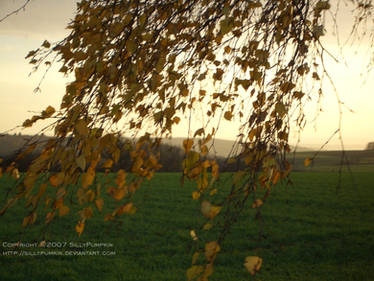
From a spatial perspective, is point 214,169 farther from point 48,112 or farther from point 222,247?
point 222,247

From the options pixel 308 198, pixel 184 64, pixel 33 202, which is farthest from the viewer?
pixel 308 198

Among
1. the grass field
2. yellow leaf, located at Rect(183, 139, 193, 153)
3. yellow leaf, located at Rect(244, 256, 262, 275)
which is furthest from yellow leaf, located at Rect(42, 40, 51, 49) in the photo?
yellow leaf, located at Rect(244, 256, 262, 275)

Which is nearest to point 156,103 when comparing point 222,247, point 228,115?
point 228,115

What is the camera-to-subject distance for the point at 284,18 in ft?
11.3

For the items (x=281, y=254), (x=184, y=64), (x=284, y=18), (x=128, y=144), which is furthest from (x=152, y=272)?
(x=284, y=18)

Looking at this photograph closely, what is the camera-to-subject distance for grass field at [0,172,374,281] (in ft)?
19.6

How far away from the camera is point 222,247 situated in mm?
7336

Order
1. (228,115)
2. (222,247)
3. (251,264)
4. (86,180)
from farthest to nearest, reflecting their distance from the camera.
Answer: (222,247) < (228,115) < (86,180) < (251,264)

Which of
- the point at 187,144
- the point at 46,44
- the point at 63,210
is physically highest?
the point at 46,44

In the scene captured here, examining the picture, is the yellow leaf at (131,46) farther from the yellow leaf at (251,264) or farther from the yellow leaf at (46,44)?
the yellow leaf at (251,264)

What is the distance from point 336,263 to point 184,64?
559 centimetres

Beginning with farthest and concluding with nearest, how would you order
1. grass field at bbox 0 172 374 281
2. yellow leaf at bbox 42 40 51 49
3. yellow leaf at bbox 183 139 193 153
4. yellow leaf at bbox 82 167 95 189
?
grass field at bbox 0 172 374 281
yellow leaf at bbox 42 40 51 49
yellow leaf at bbox 183 139 193 153
yellow leaf at bbox 82 167 95 189

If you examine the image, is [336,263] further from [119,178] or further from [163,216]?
[119,178]

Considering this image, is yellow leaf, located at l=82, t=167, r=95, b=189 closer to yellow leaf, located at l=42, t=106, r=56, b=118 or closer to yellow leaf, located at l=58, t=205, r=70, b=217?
yellow leaf, located at l=58, t=205, r=70, b=217
